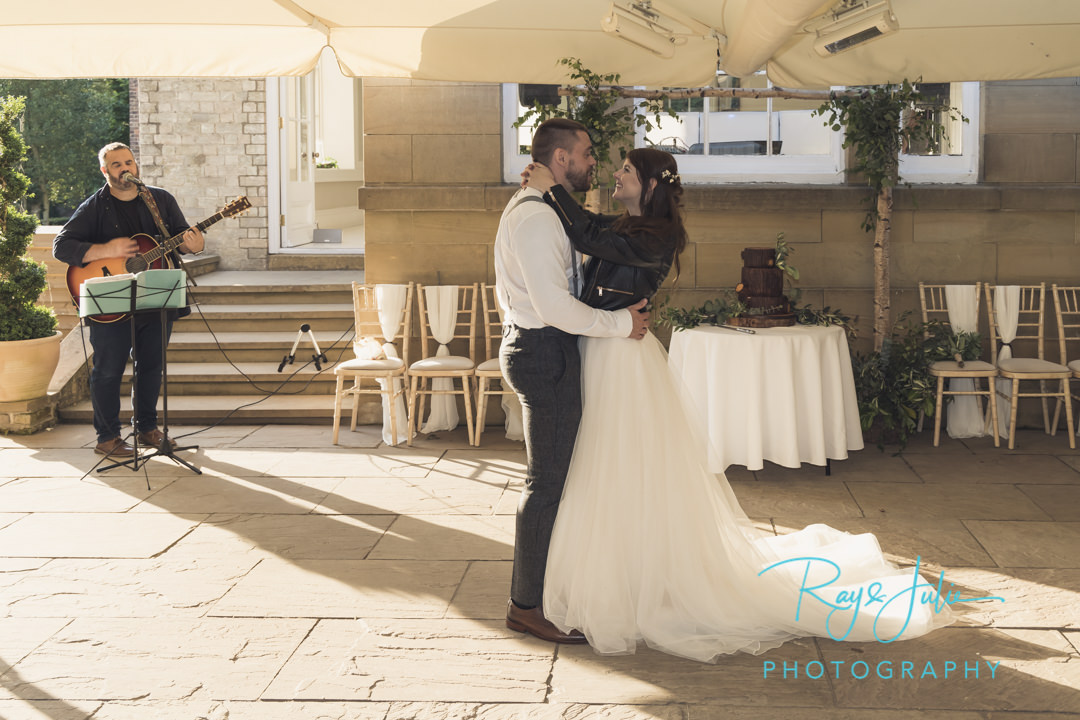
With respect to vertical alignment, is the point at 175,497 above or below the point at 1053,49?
below

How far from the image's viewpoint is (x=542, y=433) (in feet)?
10.9

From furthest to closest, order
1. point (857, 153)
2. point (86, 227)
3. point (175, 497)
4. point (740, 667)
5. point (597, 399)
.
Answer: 1. point (857, 153)
2. point (86, 227)
3. point (175, 497)
4. point (597, 399)
5. point (740, 667)

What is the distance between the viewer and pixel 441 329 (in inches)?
267

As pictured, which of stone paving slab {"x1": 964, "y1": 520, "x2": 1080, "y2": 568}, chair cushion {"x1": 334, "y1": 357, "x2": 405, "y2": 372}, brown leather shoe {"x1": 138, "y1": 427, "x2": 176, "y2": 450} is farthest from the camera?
chair cushion {"x1": 334, "y1": 357, "x2": 405, "y2": 372}

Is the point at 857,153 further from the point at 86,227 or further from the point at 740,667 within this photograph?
the point at 86,227

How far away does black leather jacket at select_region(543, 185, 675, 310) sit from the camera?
10.6 ft

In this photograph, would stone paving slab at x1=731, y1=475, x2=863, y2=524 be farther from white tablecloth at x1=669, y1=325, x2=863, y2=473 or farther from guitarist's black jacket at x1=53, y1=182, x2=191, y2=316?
guitarist's black jacket at x1=53, y1=182, x2=191, y2=316

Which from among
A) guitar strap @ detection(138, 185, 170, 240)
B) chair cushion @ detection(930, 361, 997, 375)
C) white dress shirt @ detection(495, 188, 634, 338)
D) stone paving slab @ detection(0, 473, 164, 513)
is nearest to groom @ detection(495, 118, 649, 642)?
white dress shirt @ detection(495, 188, 634, 338)

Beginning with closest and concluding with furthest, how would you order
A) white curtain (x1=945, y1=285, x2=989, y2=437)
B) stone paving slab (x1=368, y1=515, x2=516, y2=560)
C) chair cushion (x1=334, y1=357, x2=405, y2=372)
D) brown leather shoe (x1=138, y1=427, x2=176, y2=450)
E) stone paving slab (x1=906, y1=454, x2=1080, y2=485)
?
stone paving slab (x1=368, y1=515, x2=516, y2=560) → stone paving slab (x1=906, y1=454, x2=1080, y2=485) → brown leather shoe (x1=138, y1=427, x2=176, y2=450) → chair cushion (x1=334, y1=357, x2=405, y2=372) → white curtain (x1=945, y1=285, x2=989, y2=437)

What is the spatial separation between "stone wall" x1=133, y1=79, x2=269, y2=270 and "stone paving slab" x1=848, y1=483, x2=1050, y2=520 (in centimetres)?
664

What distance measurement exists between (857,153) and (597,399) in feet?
12.5

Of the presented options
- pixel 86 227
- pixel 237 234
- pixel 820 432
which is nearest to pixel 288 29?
pixel 86 227

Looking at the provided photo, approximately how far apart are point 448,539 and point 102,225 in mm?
2977

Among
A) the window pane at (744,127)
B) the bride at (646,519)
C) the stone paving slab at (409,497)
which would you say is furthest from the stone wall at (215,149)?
the bride at (646,519)
